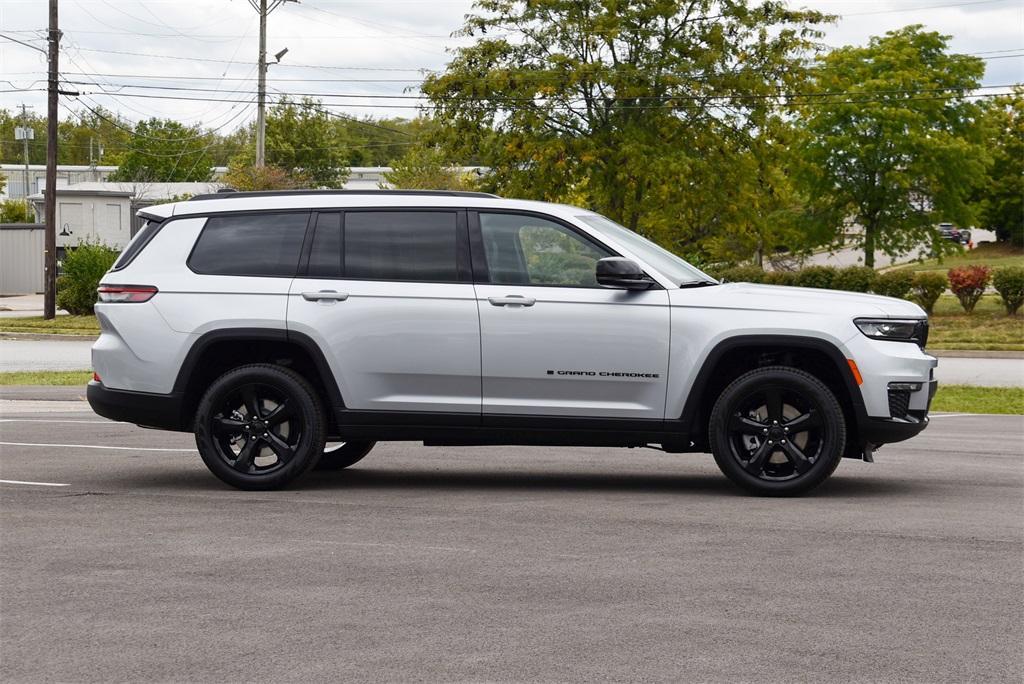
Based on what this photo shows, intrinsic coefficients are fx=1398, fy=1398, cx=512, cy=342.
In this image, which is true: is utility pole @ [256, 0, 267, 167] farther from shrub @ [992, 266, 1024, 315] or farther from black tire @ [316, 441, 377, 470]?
black tire @ [316, 441, 377, 470]

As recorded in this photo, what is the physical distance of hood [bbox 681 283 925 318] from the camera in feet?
29.0

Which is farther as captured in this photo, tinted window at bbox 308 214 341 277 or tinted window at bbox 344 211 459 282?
tinted window at bbox 308 214 341 277

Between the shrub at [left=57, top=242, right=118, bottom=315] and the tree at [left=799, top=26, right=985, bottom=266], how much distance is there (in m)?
22.5

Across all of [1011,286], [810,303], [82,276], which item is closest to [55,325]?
[82,276]

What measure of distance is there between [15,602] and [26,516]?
2.27 m

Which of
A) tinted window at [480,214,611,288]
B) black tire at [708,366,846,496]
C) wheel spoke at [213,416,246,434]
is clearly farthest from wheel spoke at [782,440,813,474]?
wheel spoke at [213,416,246,434]

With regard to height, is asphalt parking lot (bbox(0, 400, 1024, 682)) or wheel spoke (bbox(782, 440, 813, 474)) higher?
wheel spoke (bbox(782, 440, 813, 474))

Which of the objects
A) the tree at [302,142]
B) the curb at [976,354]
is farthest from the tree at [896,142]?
the tree at [302,142]

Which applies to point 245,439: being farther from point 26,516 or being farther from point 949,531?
point 949,531

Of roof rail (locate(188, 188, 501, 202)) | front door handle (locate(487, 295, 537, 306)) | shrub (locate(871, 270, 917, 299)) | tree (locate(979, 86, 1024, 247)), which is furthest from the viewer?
tree (locate(979, 86, 1024, 247))

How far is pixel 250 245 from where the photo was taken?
30.9ft

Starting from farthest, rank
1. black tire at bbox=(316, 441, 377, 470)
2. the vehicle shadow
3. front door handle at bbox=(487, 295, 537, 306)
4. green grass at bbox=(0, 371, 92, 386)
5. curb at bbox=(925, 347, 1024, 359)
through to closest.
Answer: curb at bbox=(925, 347, 1024, 359)
green grass at bbox=(0, 371, 92, 386)
black tire at bbox=(316, 441, 377, 470)
the vehicle shadow
front door handle at bbox=(487, 295, 537, 306)

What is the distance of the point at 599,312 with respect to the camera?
29.1 feet

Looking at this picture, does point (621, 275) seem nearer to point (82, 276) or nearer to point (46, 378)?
point (46, 378)
